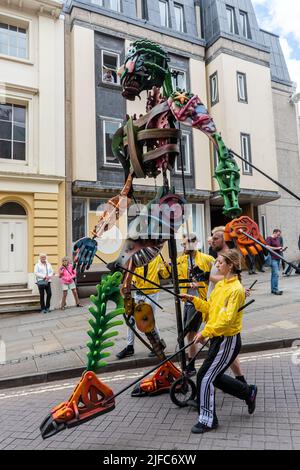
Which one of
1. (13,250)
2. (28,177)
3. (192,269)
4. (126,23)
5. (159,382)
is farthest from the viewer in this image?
(126,23)

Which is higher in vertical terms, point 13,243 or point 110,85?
point 110,85

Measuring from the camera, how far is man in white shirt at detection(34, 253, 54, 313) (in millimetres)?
10555

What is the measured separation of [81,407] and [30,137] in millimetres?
10897

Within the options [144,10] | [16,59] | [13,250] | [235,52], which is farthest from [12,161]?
[235,52]

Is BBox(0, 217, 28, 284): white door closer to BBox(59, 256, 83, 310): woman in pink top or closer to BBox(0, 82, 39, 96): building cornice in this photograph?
BBox(59, 256, 83, 310): woman in pink top

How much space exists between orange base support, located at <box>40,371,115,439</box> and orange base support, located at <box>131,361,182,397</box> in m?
1.08

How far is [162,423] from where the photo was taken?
3.54 meters

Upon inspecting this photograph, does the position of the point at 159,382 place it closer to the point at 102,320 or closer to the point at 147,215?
the point at 102,320

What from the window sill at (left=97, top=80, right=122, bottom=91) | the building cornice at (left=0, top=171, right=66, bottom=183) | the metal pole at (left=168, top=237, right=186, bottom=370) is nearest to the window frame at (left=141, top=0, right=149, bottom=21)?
the window sill at (left=97, top=80, right=122, bottom=91)

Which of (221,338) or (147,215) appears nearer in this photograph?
(221,338)

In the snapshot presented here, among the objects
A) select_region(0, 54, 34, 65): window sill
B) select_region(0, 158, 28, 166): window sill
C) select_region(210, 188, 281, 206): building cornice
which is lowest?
select_region(210, 188, 281, 206): building cornice

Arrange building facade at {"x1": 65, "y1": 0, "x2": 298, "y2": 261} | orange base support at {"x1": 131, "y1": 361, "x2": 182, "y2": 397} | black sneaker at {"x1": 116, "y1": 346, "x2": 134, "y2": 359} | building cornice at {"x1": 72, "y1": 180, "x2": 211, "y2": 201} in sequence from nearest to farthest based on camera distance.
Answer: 1. orange base support at {"x1": 131, "y1": 361, "x2": 182, "y2": 397}
2. black sneaker at {"x1": 116, "y1": 346, "x2": 134, "y2": 359}
3. building cornice at {"x1": 72, "y1": 180, "x2": 211, "y2": 201}
4. building facade at {"x1": 65, "y1": 0, "x2": 298, "y2": 261}

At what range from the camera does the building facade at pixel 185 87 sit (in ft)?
42.1
